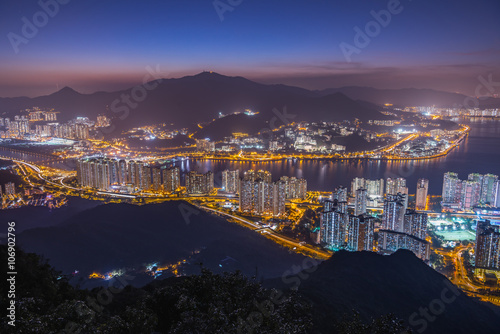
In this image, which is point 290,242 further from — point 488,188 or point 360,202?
point 488,188

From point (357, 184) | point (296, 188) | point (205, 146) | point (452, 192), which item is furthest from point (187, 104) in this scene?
point (452, 192)

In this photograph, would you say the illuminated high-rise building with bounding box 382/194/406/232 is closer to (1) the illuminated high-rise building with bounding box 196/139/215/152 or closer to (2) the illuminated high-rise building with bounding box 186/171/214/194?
(2) the illuminated high-rise building with bounding box 186/171/214/194

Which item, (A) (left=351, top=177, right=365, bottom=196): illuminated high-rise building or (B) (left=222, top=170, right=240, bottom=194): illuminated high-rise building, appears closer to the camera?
(A) (left=351, top=177, right=365, bottom=196): illuminated high-rise building

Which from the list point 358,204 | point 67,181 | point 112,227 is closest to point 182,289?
point 112,227

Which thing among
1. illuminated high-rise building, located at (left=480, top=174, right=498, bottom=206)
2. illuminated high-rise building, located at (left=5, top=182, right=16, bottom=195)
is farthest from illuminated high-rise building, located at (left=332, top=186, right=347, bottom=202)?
illuminated high-rise building, located at (left=5, top=182, right=16, bottom=195)

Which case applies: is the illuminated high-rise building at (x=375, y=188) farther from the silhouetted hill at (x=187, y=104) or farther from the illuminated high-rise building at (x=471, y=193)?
the silhouetted hill at (x=187, y=104)

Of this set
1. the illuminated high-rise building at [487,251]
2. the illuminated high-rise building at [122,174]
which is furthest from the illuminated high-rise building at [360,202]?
the illuminated high-rise building at [122,174]

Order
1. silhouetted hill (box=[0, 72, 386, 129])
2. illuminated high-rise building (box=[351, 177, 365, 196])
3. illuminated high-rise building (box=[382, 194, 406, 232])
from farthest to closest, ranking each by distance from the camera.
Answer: silhouetted hill (box=[0, 72, 386, 129]) → illuminated high-rise building (box=[351, 177, 365, 196]) → illuminated high-rise building (box=[382, 194, 406, 232])

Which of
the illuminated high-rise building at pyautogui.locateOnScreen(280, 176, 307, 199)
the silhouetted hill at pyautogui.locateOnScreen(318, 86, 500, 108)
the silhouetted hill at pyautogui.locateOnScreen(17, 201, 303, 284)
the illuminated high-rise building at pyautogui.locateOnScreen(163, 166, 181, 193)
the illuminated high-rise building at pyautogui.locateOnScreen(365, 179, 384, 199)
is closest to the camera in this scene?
the silhouetted hill at pyautogui.locateOnScreen(17, 201, 303, 284)
